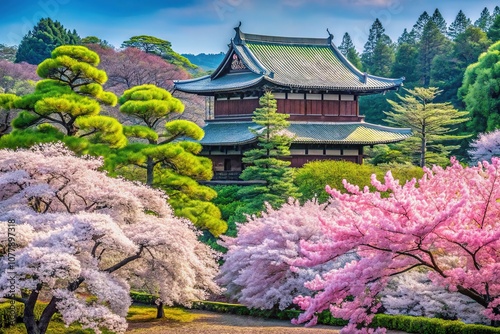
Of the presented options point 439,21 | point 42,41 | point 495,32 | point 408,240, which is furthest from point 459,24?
point 408,240

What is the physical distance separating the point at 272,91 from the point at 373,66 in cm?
3708

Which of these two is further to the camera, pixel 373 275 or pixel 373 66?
pixel 373 66

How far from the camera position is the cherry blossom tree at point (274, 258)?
82.0 feet

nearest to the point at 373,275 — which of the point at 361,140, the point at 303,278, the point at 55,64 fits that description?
the point at 303,278

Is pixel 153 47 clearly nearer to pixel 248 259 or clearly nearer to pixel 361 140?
pixel 361 140

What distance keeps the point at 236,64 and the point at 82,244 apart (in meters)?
25.5

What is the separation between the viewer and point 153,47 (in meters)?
74.6

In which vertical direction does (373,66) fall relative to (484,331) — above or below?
above

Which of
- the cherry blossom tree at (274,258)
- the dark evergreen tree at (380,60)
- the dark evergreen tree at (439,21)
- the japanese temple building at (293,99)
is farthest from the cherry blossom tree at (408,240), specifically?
→ the dark evergreen tree at (439,21)

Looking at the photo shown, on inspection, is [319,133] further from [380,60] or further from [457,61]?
[380,60]

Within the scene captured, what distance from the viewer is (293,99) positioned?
41656 mm

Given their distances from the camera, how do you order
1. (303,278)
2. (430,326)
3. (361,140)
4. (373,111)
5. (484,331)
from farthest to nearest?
(373,111) < (361,140) < (303,278) < (430,326) < (484,331)

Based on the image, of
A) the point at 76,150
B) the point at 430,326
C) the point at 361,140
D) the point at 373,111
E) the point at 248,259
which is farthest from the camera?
the point at 373,111

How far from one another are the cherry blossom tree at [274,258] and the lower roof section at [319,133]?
1185 centimetres
